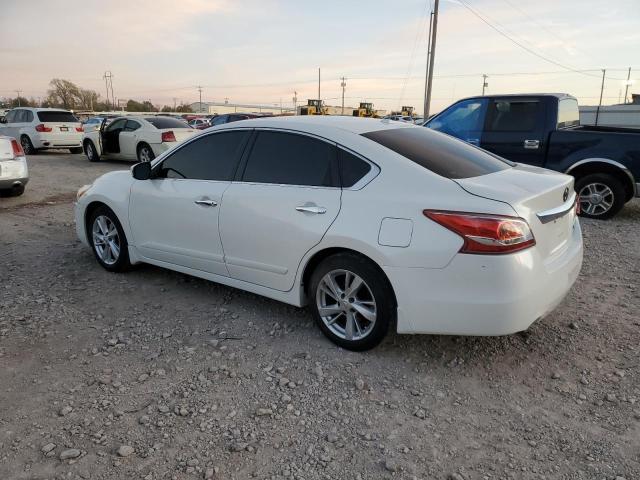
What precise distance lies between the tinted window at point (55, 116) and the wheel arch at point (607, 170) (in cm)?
1600

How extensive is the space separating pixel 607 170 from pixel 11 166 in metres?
9.53

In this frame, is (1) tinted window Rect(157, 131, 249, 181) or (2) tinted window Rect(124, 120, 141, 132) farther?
(2) tinted window Rect(124, 120, 141, 132)

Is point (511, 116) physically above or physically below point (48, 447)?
above

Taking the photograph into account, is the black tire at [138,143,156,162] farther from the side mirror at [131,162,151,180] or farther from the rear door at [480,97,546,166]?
the side mirror at [131,162,151,180]

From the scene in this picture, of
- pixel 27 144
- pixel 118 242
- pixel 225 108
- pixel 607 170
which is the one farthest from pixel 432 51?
pixel 225 108

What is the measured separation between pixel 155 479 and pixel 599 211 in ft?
24.0

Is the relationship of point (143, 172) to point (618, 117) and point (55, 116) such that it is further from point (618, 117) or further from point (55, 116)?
point (618, 117)

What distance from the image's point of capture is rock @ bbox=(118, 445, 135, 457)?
8.00 feet

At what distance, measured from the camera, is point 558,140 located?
7559 millimetres

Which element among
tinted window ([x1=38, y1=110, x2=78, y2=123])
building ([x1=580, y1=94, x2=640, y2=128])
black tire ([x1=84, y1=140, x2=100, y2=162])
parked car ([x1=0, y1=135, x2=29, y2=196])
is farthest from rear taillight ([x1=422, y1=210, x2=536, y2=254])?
building ([x1=580, y1=94, x2=640, y2=128])

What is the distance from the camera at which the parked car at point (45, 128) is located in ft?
54.6

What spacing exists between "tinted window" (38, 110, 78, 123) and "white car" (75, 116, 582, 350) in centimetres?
1470

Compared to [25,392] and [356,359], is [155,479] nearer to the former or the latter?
[25,392]

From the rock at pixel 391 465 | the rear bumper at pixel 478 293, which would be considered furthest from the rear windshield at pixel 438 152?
the rock at pixel 391 465
